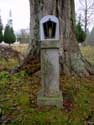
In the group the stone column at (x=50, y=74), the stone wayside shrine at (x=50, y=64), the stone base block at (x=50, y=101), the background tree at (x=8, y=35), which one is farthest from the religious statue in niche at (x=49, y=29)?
the background tree at (x=8, y=35)

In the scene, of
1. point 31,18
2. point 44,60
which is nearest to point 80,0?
point 31,18

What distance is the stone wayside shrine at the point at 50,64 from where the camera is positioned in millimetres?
5051

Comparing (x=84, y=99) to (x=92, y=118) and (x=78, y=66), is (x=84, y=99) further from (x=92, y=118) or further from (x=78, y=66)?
(x=78, y=66)

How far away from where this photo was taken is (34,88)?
6234 mm

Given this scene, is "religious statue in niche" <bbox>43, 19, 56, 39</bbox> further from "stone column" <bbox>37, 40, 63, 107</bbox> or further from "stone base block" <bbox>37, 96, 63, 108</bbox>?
"stone base block" <bbox>37, 96, 63, 108</bbox>

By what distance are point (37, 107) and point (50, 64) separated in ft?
Answer: 2.55

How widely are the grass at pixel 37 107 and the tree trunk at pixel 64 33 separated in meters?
0.43

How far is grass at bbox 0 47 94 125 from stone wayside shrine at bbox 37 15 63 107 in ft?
0.51

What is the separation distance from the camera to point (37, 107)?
5176mm

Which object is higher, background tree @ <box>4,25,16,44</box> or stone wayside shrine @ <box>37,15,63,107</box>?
background tree @ <box>4,25,16,44</box>

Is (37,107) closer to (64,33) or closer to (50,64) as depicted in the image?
(50,64)

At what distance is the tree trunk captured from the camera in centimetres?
704

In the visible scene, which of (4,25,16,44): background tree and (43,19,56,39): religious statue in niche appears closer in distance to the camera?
(43,19,56,39): religious statue in niche

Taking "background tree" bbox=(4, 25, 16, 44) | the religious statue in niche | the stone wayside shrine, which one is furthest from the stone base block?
"background tree" bbox=(4, 25, 16, 44)
